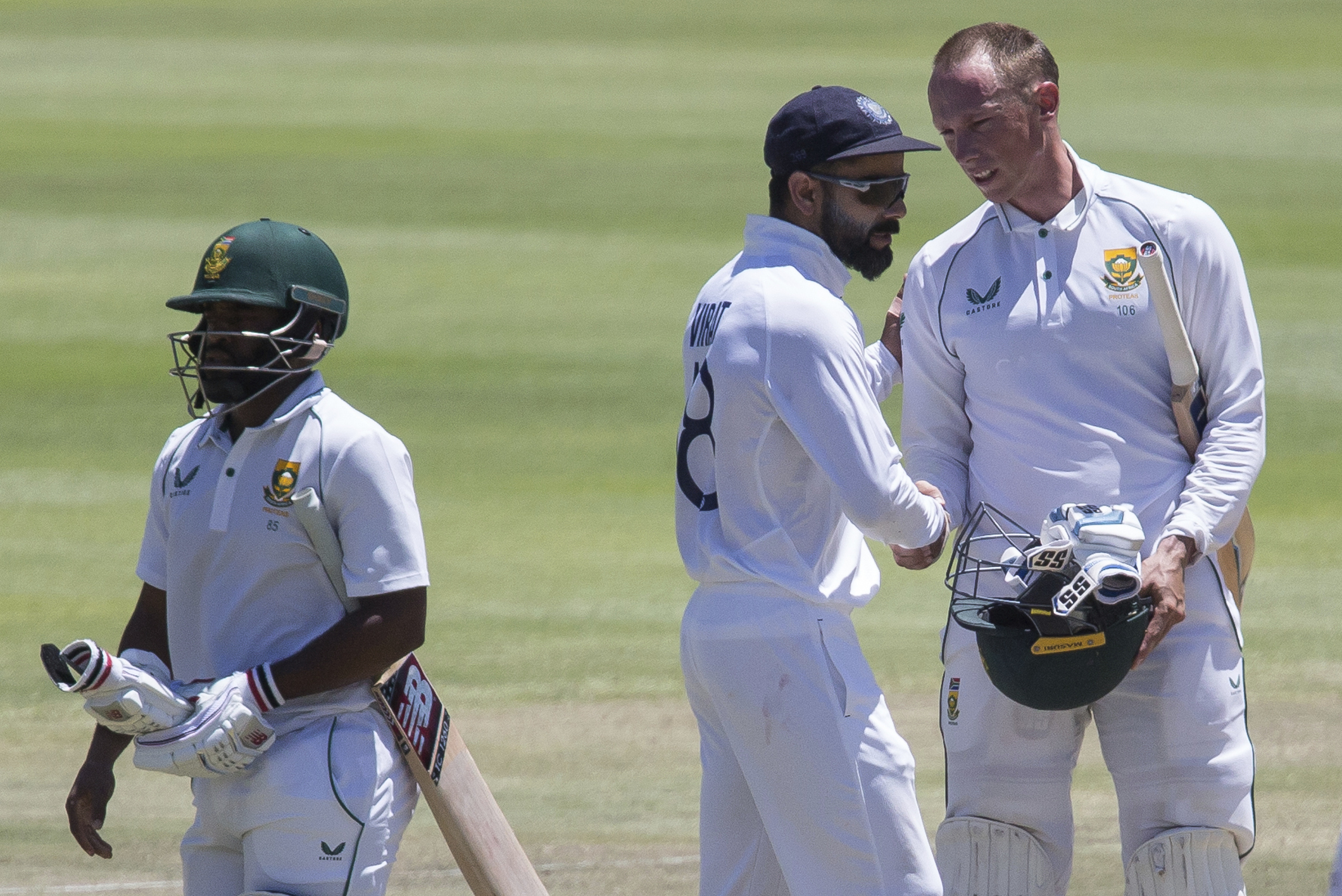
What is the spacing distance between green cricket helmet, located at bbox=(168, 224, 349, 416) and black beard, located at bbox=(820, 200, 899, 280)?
94 cm

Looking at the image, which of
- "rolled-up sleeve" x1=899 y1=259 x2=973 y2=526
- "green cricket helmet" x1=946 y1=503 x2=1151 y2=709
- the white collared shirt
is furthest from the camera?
"rolled-up sleeve" x1=899 y1=259 x2=973 y2=526

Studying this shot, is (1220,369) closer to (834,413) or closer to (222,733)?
(834,413)

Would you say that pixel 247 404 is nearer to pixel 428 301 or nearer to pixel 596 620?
pixel 596 620

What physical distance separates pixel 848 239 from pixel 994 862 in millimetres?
1295

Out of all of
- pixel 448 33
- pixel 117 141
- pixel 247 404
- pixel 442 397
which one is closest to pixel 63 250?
pixel 117 141

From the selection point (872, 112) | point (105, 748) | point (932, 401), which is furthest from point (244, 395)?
point (932, 401)

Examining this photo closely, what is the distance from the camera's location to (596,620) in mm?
8570

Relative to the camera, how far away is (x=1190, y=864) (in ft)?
12.0

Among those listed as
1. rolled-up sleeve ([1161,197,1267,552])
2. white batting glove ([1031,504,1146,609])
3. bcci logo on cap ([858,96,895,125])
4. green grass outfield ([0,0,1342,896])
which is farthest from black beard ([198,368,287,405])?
green grass outfield ([0,0,1342,896])

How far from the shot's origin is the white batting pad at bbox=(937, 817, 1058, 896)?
3783mm

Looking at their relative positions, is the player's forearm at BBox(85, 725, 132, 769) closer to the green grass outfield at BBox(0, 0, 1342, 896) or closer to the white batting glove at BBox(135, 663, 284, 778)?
the white batting glove at BBox(135, 663, 284, 778)

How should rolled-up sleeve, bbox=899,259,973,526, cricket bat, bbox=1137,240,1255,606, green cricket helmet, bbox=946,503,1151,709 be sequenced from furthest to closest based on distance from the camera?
1. rolled-up sleeve, bbox=899,259,973,526
2. cricket bat, bbox=1137,240,1255,606
3. green cricket helmet, bbox=946,503,1151,709

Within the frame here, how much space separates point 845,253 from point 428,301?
990cm

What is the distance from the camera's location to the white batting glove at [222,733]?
10.8 ft
